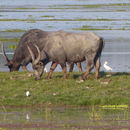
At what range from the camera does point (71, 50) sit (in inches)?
608

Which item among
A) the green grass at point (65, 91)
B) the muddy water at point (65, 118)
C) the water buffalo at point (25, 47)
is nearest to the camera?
the muddy water at point (65, 118)

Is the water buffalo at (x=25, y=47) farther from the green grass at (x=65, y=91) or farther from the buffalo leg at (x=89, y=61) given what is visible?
the buffalo leg at (x=89, y=61)

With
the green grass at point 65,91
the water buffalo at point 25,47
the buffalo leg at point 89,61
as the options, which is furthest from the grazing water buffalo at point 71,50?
the water buffalo at point 25,47

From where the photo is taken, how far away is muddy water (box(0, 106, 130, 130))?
10.4 metres

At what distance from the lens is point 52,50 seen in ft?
51.0

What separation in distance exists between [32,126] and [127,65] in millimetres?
11628

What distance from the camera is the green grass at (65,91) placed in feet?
43.1

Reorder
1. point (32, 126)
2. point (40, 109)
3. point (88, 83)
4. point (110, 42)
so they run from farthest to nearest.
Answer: point (110, 42) < point (88, 83) < point (40, 109) < point (32, 126)

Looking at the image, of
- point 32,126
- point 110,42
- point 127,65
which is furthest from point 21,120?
point 110,42

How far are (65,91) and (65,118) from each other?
2.47 m

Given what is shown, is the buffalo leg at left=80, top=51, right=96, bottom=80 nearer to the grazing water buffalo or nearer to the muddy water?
the grazing water buffalo

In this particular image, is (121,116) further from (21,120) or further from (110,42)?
(110,42)

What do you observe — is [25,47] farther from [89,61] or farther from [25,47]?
[89,61]

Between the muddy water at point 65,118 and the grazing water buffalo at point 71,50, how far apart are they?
276 cm
